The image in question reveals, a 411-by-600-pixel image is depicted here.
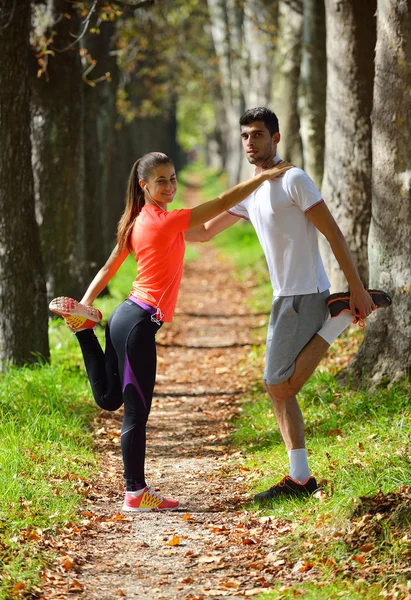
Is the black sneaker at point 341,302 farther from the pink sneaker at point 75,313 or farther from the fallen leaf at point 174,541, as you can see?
the fallen leaf at point 174,541

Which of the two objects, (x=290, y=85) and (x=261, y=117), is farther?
(x=290, y=85)

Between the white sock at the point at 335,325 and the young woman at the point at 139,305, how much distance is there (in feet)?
3.05

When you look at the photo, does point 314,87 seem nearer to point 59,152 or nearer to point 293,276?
point 59,152

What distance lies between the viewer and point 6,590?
4.35 metres

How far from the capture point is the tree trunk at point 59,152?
11.8 m


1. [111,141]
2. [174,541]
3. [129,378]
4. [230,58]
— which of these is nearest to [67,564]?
[174,541]

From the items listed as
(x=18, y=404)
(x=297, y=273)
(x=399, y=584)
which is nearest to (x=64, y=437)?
(x=18, y=404)

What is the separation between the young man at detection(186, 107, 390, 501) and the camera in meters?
5.17

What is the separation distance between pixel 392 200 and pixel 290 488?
9.70 ft

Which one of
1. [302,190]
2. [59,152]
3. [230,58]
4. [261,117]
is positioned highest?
[230,58]

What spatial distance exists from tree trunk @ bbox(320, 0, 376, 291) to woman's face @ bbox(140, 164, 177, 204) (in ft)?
16.4

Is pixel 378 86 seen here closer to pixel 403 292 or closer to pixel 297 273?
pixel 403 292

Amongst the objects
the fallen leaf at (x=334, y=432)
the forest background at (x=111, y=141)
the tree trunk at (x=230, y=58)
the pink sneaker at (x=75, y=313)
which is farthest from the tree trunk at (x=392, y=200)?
the tree trunk at (x=230, y=58)

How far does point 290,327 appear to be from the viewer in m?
5.33
